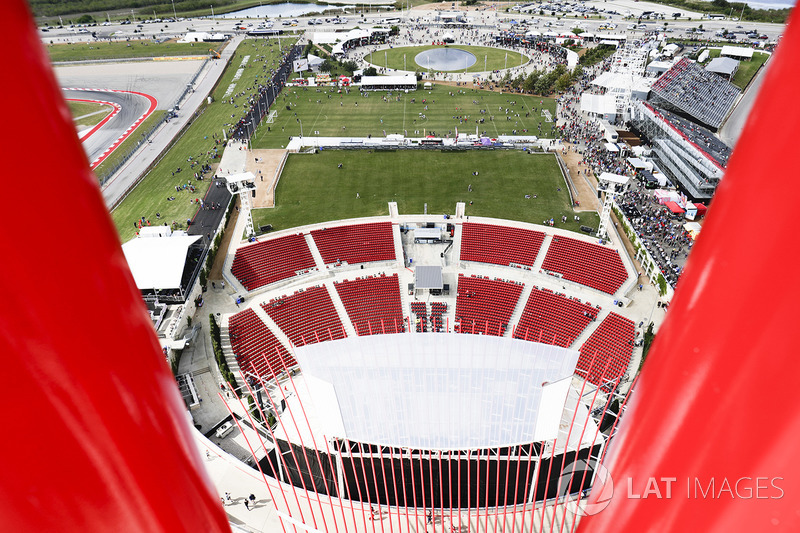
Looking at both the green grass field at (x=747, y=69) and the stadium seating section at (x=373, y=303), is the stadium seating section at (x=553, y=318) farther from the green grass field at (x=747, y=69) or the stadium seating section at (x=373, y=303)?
the green grass field at (x=747, y=69)

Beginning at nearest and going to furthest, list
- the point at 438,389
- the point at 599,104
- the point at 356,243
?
the point at 438,389, the point at 356,243, the point at 599,104

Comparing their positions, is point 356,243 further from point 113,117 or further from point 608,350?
point 113,117

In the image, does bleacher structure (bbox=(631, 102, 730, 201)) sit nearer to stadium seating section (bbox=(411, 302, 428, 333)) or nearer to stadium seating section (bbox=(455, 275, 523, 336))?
stadium seating section (bbox=(455, 275, 523, 336))

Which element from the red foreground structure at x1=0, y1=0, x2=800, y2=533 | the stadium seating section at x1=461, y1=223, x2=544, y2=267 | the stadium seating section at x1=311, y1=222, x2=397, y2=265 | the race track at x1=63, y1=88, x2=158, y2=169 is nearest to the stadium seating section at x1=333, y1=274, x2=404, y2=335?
the stadium seating section at x1=311, y1=222, x2=397, y2=265

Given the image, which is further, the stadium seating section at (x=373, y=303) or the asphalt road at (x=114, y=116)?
the asphalt road at (x=114, y=116)

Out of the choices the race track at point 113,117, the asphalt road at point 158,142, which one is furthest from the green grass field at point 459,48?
the race track at point 113,117

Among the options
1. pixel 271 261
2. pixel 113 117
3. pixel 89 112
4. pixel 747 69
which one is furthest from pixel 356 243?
pixel 747 69
